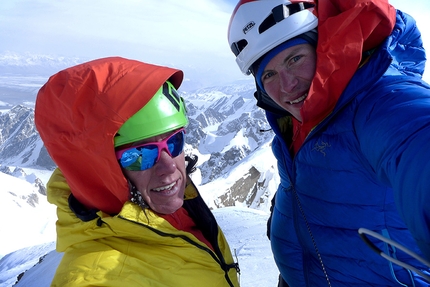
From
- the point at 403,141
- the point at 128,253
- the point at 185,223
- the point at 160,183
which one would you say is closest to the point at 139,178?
the point at 160,183

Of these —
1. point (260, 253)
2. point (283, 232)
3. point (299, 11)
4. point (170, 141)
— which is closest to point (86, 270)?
point (170, 141)

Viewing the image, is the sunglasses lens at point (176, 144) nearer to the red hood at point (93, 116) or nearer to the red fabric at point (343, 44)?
the red hood at point (93, 116)

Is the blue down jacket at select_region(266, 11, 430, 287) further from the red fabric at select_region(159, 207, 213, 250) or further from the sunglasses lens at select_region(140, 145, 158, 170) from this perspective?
the sunglasses lens at select_region(140, 145, 158, 170)

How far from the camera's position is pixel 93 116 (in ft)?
5.91

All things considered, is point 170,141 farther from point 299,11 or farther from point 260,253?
point 260,253

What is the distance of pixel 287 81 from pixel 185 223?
140cm

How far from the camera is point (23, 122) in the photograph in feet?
629

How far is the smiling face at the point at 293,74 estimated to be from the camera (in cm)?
213

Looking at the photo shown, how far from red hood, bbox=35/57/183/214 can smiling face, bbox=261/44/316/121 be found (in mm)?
857

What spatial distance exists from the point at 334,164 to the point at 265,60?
3.34 ft

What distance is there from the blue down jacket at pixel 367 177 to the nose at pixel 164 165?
90 centimetres

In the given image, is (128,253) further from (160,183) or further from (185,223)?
(185,223)

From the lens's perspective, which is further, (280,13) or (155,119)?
(280,13)

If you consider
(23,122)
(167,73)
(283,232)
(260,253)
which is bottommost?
(23,122)
